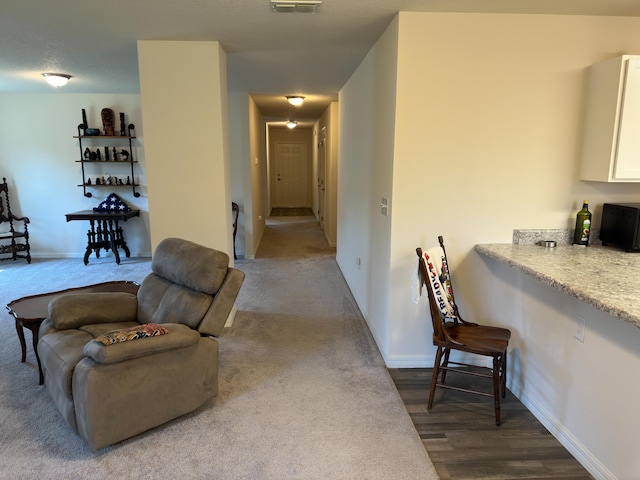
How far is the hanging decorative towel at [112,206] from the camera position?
6000 millimetres

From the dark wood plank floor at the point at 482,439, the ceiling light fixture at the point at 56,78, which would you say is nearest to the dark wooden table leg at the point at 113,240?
the ceiling light fixture at the point at 56,78

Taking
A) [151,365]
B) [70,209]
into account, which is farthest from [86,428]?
[70,209]

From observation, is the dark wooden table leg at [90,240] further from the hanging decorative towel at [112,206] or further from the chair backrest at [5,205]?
the chair backrest at [5,205]

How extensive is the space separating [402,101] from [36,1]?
2281 millimetres

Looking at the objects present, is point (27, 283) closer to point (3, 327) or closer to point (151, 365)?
point (3, 327)

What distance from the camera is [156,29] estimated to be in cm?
294

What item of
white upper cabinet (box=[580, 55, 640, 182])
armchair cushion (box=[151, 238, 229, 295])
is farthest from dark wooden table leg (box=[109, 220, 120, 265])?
white upper cabinet (box=[580, 55, 640, 182])

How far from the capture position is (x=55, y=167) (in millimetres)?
6098

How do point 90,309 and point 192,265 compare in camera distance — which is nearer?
point 192,265

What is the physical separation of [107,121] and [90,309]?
4169mm

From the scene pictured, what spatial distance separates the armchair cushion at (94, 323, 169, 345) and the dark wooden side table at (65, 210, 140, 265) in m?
4.12

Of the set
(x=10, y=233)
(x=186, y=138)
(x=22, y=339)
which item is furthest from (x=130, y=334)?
(x=10, y=233)

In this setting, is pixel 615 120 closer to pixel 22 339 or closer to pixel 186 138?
pixel 186 138

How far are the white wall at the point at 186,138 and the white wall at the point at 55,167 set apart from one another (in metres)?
2.76
